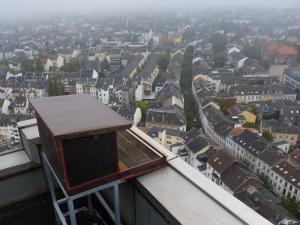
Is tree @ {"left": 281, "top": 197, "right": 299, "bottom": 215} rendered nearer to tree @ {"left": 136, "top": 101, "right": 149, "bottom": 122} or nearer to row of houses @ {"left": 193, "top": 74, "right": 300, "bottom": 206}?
row of houses @ {"left": 193, "top": 74, "right": 300, "bottom": 206}

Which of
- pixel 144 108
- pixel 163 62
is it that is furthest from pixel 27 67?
pixel 144 108

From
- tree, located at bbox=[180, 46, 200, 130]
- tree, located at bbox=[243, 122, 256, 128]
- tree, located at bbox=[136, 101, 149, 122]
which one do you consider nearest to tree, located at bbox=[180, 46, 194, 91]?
tree, located at bbox=[180, 46, 200, 130]

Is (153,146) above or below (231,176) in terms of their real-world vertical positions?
above

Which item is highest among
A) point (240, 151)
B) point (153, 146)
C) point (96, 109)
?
point (96, 109)

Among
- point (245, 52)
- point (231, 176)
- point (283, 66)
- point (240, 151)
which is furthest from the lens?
point (245, 52)

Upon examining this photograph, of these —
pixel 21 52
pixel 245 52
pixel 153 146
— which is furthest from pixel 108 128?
pixel 21 52

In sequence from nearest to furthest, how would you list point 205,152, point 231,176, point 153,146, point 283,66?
point 153,146 < point 231,176 < point 205,152 < point 283,66

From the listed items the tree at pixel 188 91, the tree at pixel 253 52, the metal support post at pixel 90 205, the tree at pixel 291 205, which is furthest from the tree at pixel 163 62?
the metal support post at pixel 90 205

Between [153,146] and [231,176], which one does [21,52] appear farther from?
[153,146]

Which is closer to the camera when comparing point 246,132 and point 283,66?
point 246,132
